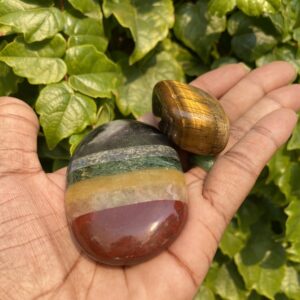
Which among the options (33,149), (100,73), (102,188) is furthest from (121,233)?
(100,73)

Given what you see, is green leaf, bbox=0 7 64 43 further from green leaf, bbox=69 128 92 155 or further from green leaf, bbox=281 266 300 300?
green leaf, bbox=281 266 300 300

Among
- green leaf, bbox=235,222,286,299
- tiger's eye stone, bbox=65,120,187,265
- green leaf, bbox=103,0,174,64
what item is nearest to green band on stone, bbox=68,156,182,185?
tiger's eye stone, bbox=65,120,187,265

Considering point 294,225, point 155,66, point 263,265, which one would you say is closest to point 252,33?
point 155,66

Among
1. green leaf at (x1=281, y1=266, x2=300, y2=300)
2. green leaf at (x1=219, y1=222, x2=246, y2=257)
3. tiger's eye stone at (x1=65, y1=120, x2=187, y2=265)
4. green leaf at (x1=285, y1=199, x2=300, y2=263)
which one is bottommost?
green leaf at (x1=281, y1=266, x2=300, y2=300)

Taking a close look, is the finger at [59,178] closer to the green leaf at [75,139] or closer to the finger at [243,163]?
the green leaf at [75,139]

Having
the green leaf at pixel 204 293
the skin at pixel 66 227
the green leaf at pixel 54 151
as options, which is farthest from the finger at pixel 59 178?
the green leaf at pixel 204 293

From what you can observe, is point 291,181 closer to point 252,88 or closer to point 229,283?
point 252,88

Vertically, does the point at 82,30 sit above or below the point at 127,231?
above
